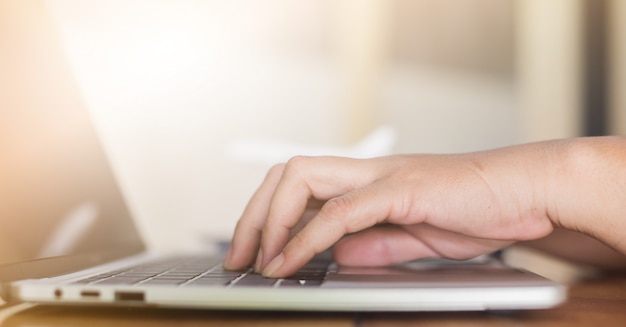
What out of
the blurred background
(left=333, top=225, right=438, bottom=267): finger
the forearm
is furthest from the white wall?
the forearm

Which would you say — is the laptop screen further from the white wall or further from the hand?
Answer: the white wall

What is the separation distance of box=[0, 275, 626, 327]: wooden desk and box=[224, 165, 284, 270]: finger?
15 centimetres

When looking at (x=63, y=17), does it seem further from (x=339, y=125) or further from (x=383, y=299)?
(x=383, y=299)

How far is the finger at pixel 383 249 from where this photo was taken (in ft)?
2.30

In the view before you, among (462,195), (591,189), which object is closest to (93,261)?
(462,195)

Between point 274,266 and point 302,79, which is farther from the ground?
point 302,79

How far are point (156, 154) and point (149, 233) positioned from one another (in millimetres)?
263

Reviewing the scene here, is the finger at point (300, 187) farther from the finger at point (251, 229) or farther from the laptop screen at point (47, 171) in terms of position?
the laptop screen at point (47, 171)

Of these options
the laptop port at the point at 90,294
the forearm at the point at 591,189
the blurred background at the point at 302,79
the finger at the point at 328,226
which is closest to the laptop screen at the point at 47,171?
the laptop port at the point at 90,294

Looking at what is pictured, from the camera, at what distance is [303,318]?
0.46m

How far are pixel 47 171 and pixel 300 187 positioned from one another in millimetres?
352

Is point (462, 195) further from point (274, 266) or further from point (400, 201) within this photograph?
point (274, 266)

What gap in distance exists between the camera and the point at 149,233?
7.06 feet

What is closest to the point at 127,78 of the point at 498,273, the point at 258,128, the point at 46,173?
the point at 258,128
